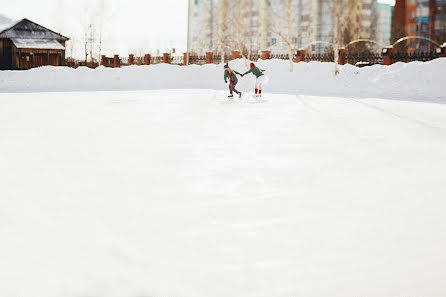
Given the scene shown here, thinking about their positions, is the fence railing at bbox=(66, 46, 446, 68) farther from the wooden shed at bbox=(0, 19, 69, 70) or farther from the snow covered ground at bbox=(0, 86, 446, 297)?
the snow covered ground at bbox=(0, 86, 446, 297)

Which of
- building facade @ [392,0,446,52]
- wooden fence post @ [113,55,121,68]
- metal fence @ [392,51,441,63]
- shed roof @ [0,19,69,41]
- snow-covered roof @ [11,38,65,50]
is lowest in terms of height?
metal fence @ [392,51,441,63]

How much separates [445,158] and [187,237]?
4811 millimetres

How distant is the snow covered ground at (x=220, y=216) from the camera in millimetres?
2758

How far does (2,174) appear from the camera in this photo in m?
5.38

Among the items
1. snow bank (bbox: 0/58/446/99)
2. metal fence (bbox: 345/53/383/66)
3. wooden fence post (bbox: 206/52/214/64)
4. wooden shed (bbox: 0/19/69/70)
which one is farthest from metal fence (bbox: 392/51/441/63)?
wooden shed (bbox: 0/19/69/70)

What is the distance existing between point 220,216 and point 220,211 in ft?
0.46

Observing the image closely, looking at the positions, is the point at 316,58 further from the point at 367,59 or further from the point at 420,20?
the point at 420,20

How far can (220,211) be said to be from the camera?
4.11 meters

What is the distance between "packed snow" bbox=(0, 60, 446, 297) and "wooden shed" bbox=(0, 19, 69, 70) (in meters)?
35.9

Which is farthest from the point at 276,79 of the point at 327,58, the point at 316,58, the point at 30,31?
the point at 30,31

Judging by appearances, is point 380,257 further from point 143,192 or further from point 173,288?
point 143,192

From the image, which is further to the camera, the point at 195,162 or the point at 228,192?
the point at 195,162

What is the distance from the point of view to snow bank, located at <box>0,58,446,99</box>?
21.9 meters

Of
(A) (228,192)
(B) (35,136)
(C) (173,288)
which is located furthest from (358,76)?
(C) (173,288)
